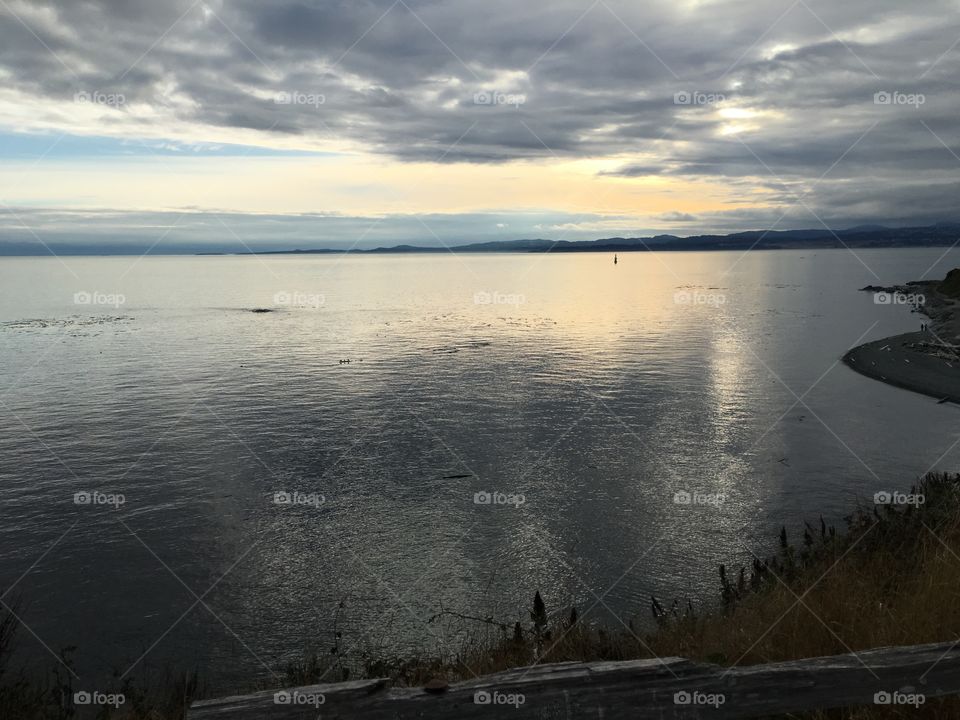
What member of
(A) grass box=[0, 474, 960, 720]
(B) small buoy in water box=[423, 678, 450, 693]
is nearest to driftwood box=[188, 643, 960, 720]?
(B) small buoy in water box=[423, 678, 450, 693]

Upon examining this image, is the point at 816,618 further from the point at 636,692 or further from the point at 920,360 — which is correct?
the point at 920,360

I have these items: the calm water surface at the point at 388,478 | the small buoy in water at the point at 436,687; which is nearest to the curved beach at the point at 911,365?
the calm water surface at the point at 388,478

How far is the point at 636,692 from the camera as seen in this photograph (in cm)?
559

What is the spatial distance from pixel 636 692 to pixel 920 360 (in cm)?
4809

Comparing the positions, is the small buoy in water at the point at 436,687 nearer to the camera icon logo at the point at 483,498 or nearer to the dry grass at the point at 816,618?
the dry grass at the point at 816,618

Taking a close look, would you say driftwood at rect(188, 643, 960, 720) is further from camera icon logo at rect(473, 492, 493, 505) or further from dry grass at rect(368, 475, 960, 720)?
camera icon logo at rect(473, 492, 493, 505)

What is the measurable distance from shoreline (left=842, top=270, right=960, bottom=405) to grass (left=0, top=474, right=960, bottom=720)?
83.6 feet

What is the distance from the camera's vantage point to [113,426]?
2808 centimetres

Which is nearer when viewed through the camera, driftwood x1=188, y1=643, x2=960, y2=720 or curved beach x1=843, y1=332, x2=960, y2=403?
driftwood x1=188, y1=643, x2=960, y2=720

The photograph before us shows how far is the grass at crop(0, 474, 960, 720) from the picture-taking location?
879 centimetres

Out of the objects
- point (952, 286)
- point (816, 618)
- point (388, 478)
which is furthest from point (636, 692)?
point (952, 286)

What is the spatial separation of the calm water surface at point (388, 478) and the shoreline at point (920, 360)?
174 centimetres

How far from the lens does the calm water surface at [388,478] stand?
1480 cm

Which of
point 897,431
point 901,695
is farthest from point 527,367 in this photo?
point 901,695
